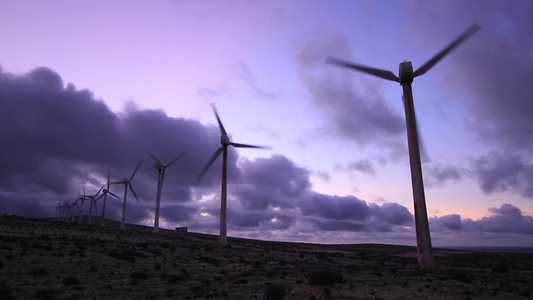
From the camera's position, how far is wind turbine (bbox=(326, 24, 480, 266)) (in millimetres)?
36844

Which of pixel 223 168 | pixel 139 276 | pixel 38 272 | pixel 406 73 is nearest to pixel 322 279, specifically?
pixel 139 276

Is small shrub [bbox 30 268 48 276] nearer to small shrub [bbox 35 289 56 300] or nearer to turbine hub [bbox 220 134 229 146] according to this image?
small shrub [bbox 35 289 56 300]

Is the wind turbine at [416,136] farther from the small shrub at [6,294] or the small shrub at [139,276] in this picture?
the small shrub at [6,294]

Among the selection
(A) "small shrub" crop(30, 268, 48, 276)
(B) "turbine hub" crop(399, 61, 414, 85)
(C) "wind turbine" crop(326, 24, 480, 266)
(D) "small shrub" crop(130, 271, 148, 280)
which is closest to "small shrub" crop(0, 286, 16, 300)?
(A) "small shrub" crop(30, 268, 48, 276)

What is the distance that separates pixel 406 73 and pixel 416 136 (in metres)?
8.25

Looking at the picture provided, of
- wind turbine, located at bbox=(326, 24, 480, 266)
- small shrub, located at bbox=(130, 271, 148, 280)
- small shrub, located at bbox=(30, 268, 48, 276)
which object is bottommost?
small shrub, located at bbox=(130, 271, 148, 280)

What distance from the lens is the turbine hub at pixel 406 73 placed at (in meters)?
42.1

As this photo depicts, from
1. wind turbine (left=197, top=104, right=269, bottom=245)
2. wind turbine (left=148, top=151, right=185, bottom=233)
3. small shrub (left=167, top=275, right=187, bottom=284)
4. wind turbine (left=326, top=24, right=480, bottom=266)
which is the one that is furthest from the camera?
wind turbine (left=148, top=151, right=185, bottom=233)

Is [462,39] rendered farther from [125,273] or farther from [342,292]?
[125,273]

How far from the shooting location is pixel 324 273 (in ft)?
85.7

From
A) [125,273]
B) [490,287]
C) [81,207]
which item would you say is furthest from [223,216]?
[81,207]

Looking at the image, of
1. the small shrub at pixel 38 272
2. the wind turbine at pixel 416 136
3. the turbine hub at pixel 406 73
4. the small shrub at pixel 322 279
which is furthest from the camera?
the turbine hub at pixel 406 73

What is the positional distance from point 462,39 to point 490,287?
25259 millimetres

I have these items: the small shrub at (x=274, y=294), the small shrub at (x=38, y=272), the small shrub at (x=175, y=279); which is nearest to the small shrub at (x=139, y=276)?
the small shrub at (x=175, y=279)
